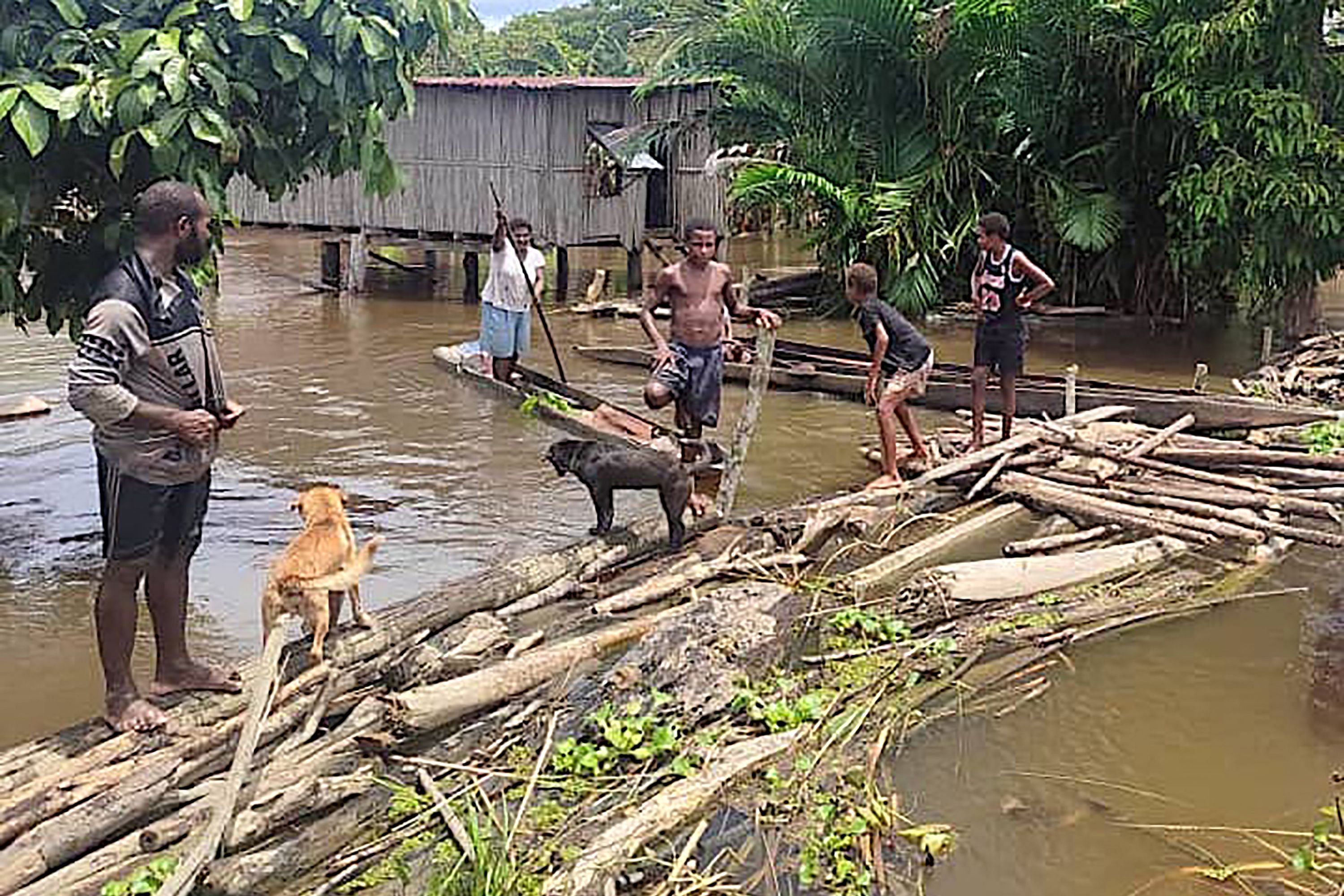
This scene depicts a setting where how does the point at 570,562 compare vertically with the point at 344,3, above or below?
below

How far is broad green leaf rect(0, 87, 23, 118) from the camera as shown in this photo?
17.7ft

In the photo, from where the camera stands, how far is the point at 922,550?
23.0 feet

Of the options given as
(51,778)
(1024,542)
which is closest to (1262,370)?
(1024,542)

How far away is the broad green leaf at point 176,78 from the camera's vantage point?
5578 mm

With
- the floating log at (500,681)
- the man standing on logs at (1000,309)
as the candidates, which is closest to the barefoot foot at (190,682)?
the floating log at (500,681)

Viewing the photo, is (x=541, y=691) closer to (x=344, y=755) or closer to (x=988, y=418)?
(x=344, y=755)

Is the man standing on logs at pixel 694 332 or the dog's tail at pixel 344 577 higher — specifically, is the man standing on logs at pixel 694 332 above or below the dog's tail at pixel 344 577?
above

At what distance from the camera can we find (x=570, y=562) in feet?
20.5

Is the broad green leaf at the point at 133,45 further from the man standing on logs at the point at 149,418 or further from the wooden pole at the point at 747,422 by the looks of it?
the wooden pole at the point at 747,422

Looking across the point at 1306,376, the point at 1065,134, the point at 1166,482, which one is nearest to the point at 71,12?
the point at 1166,482

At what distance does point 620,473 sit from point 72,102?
9.64ft

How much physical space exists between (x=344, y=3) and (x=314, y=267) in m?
18.5

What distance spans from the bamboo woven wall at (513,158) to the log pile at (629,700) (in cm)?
1200

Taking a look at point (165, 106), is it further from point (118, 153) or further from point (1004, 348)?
point (1004, 348)
